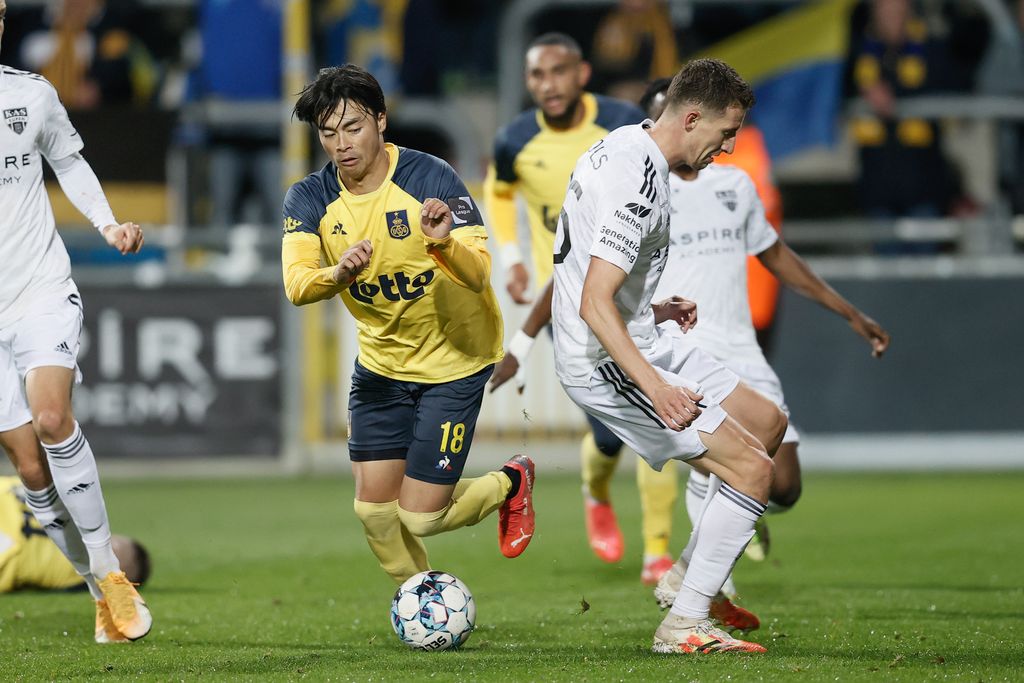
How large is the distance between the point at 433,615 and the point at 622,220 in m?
1.68

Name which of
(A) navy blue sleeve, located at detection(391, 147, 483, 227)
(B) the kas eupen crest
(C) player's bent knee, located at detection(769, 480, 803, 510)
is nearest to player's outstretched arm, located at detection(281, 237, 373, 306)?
(A) navy blue sleeve, located at detection(391, 147, 483, 227)

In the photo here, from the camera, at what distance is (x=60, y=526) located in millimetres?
6645

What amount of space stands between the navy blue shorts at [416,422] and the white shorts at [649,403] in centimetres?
66

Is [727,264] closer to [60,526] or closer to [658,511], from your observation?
[658,511]

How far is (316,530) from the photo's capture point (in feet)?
34.7

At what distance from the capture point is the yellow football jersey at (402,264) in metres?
6.21

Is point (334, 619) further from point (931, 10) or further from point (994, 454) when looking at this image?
point (931, 10)

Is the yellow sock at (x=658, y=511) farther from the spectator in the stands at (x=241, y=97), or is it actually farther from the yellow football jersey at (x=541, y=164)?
the spectator in the stands at (x=241, y=97)

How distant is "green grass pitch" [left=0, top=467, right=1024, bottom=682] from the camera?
568cm

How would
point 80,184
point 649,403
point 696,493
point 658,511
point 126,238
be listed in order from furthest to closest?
point 658,511 < point 696,493 < point 80,184 < point 126,238 < point 649,403

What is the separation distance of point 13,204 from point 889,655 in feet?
12.5

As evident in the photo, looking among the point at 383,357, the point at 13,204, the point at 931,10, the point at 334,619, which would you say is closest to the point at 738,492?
the point at 383,357

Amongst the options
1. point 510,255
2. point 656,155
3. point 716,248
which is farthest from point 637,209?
point 510,255

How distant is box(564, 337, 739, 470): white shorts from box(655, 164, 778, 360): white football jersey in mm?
1209
